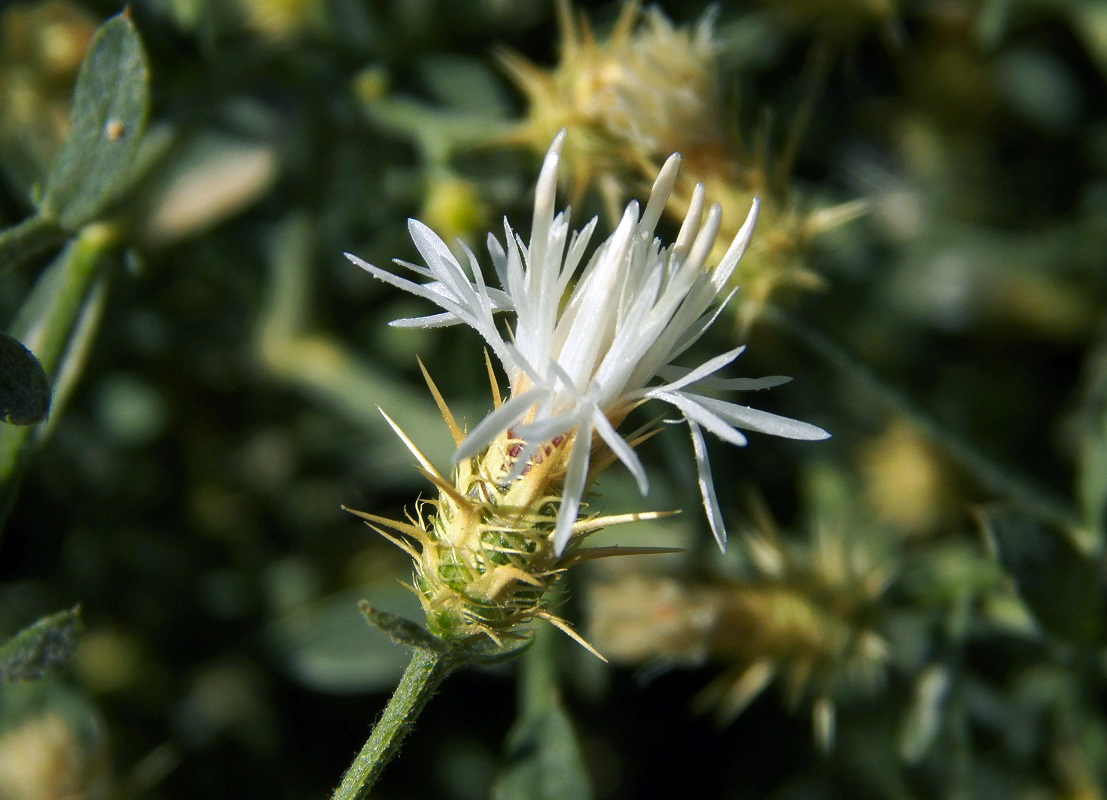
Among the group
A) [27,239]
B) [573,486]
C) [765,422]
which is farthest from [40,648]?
[765,422]

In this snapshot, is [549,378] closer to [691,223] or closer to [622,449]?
[622,449]

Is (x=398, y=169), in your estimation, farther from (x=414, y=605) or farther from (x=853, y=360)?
(x=853, y=360)

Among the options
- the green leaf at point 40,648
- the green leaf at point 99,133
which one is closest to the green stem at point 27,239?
the green leaf at point 99,133

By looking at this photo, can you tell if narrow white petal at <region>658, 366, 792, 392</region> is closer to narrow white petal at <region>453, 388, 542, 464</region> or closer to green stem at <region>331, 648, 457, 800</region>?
narrow white petal at <region>453, 388, 542, 464</region>

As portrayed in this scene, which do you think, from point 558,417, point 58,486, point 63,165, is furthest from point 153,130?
point 558,417

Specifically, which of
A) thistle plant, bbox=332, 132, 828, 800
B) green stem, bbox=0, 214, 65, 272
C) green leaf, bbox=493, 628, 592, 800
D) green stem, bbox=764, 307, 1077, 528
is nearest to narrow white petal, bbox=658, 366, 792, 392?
thistle plant, bbox=332, 132, 828, 800

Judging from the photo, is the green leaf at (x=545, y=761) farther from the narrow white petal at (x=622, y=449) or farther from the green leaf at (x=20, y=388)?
the green leaf at (x=20, y=388)
